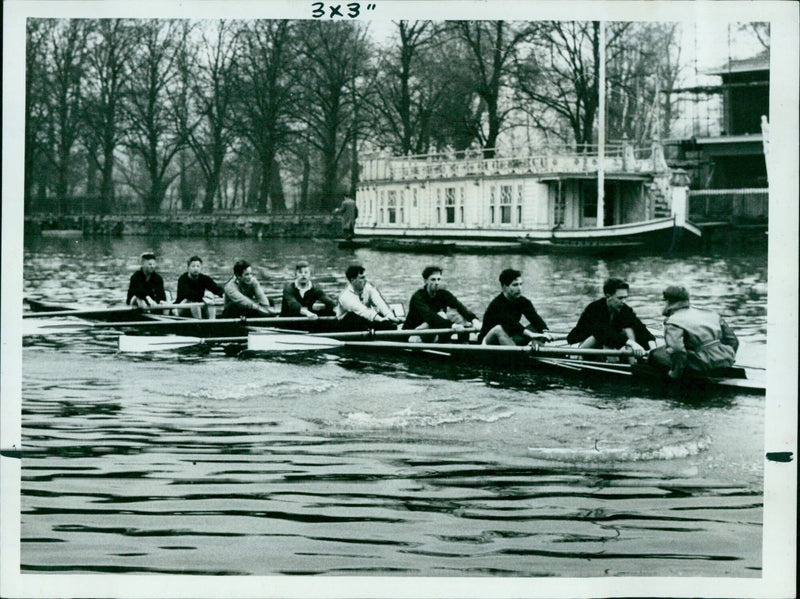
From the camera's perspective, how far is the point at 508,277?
19.0ft

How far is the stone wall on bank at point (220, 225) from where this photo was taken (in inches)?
226

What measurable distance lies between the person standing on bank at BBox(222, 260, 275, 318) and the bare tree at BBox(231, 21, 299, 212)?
645 millimetres

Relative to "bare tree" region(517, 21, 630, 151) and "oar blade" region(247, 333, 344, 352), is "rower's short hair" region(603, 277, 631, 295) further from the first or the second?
"oar blade" region(247, 333, 344, 352)

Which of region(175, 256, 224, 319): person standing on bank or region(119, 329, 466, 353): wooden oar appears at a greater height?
region(175, 256, 224, 319): person standing on bank

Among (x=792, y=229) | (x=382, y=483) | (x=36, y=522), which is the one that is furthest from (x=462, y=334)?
(x=36, y=522)

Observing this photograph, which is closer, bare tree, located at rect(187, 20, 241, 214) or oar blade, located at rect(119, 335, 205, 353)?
bare tree, located at rect(187, 20, 241, 214)

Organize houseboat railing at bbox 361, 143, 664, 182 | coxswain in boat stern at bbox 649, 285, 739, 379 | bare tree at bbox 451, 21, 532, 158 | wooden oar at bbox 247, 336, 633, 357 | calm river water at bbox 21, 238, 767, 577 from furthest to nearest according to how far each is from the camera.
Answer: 1. wooden oar at bbox 247, 336, 633, 357
2. houseboat railing at bbox 361, 143, 664, 182
3. coxswain in boat stern at bbox 649, 285, 739, 379
4. bare tree at bbox 451, 21, 532, 158
5. calm river water at bbox 21, 238, 767, 577

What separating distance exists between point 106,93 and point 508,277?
233cm

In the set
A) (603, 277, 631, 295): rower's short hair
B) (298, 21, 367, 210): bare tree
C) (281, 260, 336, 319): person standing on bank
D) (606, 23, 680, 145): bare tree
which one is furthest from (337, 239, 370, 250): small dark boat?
(606, 23, 680, 145): bare tree

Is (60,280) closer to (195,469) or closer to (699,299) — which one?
(195,469)

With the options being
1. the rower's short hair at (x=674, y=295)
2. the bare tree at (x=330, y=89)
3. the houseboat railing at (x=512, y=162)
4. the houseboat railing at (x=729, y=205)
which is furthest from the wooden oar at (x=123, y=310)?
the houseboat railing at (x=729, y=205)

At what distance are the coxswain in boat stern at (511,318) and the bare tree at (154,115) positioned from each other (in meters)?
1.90

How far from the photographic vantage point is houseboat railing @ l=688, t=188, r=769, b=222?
4.86m

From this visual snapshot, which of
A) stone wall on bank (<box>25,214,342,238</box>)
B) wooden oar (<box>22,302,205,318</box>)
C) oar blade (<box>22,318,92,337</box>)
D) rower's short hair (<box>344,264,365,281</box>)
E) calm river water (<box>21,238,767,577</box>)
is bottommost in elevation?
calm river water (<box>21,238,767,577</box>)
